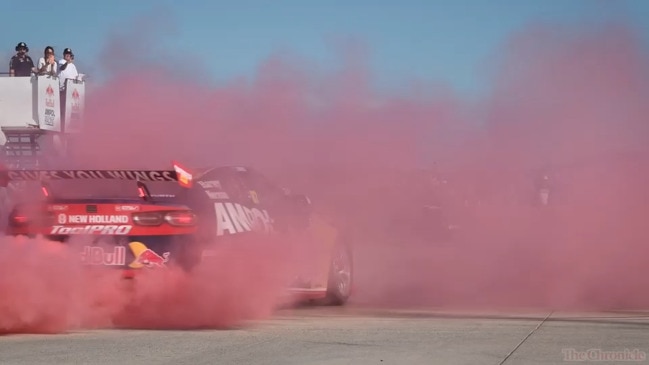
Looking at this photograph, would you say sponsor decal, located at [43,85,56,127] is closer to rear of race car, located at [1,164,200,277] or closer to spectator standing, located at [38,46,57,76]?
spectator standing, located at [38,46,57,76]

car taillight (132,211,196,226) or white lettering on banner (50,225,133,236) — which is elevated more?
car taillight (132,211,196,226)

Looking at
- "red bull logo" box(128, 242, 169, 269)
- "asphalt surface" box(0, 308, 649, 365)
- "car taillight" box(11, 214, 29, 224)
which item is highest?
"car taillight" box(11, 214, 29, 224)

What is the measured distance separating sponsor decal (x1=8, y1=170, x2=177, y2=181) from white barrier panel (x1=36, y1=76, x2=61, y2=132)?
643 cm

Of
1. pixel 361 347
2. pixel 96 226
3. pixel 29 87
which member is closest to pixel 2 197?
pixel 96 226

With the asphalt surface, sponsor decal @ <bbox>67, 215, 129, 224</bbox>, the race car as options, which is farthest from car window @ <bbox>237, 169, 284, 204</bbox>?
sponsor decal @ <bbox>67, 215, 129, 224</bbox>

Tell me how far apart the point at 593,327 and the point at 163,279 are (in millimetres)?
3623

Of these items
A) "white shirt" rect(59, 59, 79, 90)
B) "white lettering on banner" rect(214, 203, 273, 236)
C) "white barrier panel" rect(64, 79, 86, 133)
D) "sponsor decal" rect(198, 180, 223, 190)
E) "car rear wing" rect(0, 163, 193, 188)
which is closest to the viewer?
"car rear wing" rect(0, 163, 193, 188)

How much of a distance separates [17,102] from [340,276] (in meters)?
6.71

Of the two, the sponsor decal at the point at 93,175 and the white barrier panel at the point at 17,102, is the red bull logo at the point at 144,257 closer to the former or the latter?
the sponsor decal at the point at 93,175

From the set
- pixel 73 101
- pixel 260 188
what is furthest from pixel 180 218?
pixel 73 101

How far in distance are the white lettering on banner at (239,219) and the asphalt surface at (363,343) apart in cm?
88

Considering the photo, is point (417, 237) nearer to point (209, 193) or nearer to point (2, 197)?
point (209, 193)

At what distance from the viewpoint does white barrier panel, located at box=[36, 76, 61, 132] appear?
1549 centimetres
